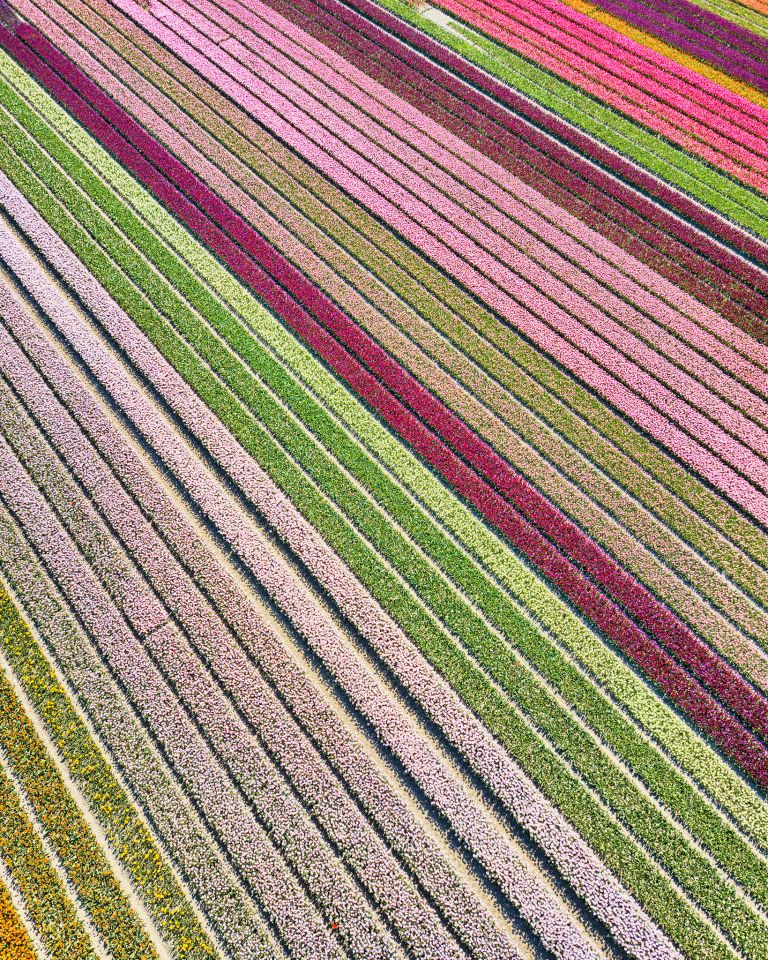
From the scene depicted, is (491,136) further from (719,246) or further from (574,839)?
(574,839)

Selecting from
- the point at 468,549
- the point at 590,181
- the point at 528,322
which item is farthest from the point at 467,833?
the point at 590,181

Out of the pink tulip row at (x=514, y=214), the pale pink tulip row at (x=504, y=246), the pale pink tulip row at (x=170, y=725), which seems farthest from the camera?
the pink tulip row at (x=514, y=214)

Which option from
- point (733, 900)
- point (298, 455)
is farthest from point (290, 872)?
point (298, 455)

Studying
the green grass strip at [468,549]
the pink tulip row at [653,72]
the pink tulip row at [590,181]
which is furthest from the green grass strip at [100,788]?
the pink tulip row at [653,72]

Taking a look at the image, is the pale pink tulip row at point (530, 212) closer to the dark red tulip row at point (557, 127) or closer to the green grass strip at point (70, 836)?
the dark red tulip row at point (557, 127)

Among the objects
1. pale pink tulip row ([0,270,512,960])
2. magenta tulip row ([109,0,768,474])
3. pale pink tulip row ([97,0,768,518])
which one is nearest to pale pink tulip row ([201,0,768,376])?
magenta tulip row ([109,0,768,474])

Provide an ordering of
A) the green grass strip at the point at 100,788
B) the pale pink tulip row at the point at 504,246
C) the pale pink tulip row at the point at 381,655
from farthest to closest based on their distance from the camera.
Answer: the pale pink tulip row at the point at 504,246 < the pale pink tulip row at the point at 381,655 < the green grass strip at the point at 100,788
